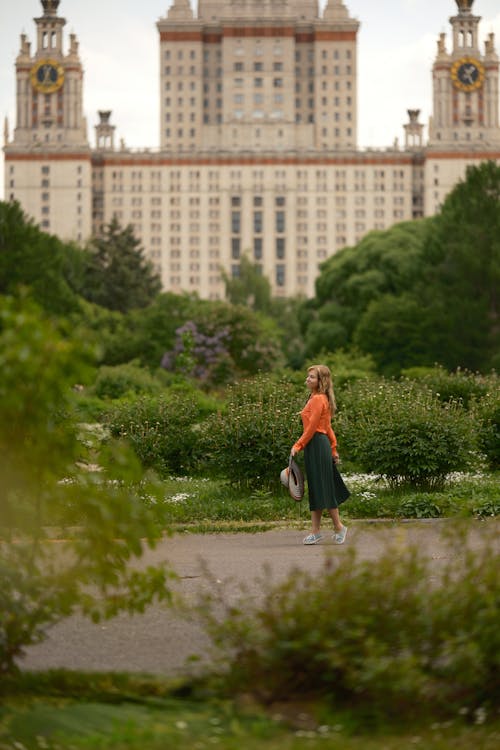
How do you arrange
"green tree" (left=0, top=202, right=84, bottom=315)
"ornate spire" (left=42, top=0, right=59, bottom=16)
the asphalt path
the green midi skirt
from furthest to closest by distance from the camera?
"ornate spire" (left=42, top=0, right=59, bottom=16) < "green tree" (left=0, top=202, right=84, bottom=315) < the green midi skirt < the asphalt path

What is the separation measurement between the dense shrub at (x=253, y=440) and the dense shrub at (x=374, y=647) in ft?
33.4

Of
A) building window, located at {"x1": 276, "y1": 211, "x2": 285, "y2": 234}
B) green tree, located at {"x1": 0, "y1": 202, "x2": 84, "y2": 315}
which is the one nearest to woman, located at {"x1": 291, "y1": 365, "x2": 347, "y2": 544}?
green tree, located at {"x1": 0, "y1": 202, "x2": 84, "y2": 315}

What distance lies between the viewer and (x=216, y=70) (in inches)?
7205

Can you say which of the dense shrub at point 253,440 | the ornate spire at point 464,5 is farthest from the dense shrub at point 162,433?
the ornate spire at point 464,5

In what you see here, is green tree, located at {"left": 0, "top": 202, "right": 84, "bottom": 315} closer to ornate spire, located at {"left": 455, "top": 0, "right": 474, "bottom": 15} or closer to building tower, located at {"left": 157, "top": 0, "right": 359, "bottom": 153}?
building tower, located at {"left": 157, "top": 0, "right": 359, "bottom": 153}

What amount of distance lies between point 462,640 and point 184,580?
15.1 ft

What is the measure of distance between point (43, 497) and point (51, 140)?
16853 centimetres

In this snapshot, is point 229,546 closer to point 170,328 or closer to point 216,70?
point 170,328

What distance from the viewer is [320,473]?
13.8 m

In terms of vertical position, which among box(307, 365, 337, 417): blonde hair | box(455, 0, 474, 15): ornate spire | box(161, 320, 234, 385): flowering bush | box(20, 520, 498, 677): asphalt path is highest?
box(455, 0, 474, 15): ornate spire

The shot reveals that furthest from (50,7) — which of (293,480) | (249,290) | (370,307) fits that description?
(293,480)

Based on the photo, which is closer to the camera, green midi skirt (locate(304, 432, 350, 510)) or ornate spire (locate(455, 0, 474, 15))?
green midi skirt (locate(304, 432, 350, 510))

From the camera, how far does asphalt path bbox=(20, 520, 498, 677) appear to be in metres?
7.66

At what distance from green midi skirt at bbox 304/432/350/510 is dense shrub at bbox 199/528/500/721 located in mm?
6748
